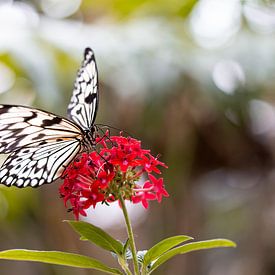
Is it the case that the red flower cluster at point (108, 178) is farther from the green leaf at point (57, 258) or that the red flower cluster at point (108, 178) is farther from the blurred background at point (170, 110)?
the blurred background at point (170, 110)

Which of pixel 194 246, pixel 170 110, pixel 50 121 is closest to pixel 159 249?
pixel 194 246

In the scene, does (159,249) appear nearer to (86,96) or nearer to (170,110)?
(86,96)

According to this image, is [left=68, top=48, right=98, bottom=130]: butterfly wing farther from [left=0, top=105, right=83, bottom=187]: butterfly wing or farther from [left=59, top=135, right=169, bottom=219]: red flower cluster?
[left=59, top=135, right=169, bottom=219]: red flower cluster

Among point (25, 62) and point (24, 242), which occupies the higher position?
point (25, 62)

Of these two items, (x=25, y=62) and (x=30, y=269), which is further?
(x=30, y=269)

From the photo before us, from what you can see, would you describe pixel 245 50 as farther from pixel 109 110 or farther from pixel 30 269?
pixel 30 269

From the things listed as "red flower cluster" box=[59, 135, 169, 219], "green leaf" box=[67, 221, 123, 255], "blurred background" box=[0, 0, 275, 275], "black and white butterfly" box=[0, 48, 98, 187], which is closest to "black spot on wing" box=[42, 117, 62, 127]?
"black and white butterfly" box=[0, 48, 98, 187]

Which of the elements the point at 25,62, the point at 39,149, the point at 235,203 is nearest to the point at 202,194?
the point at 235,203
